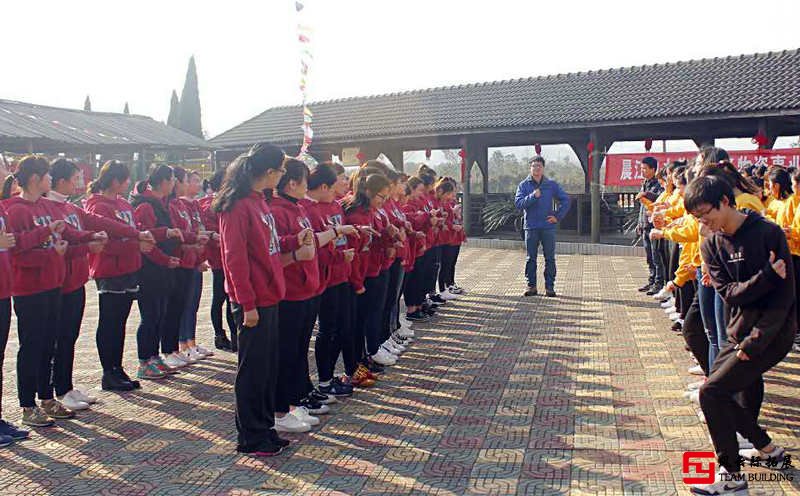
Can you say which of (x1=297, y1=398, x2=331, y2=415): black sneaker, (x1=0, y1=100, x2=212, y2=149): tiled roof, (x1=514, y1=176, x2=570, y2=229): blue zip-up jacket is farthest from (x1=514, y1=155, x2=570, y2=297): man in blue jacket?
(x1=0, y1=100, x2=212, y2=149): tiled roof

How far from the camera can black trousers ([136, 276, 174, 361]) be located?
6961 mm

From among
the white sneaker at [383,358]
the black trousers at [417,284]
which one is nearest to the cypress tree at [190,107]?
the black trousers at [417,284]

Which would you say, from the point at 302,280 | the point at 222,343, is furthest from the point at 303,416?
the point at 222,343

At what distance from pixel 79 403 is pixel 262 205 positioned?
7.94 feet

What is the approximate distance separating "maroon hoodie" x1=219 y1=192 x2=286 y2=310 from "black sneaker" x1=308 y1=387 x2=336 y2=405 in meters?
1.31

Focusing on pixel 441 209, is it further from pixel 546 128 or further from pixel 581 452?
pixel 546 128

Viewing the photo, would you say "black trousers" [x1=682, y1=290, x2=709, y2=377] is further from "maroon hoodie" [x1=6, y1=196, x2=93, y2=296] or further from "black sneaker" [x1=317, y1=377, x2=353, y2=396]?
"maroon hoodie" [x1=6, y1=196, x2=93, y2=296]

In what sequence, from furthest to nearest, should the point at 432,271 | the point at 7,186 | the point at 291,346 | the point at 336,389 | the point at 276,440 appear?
the point at 432,271, the point at 336,389, the point at 7,186, the point at 291,346, the point at 276,440

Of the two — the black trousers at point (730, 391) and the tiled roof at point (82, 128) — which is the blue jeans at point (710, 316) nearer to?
the black trousers at point (730, 391)

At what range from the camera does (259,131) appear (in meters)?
26.6

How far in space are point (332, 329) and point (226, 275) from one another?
4.84 ft

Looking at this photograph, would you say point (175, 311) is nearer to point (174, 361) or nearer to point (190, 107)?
point (174, 361)

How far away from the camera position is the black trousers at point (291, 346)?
5379 millimetres

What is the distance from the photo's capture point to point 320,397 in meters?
6.05
